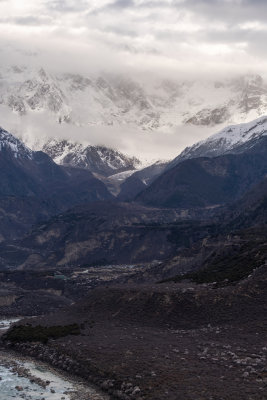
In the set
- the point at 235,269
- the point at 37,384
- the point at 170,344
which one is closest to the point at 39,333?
the point at 170,344

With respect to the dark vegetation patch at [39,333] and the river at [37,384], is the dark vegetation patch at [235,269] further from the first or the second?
the river at [37,384]

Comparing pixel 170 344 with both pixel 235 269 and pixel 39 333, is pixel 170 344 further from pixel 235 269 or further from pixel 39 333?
pixel 235 269

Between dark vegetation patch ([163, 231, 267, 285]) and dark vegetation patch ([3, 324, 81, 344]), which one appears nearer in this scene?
dark vegetation patch ([3, 324, 81, 344])

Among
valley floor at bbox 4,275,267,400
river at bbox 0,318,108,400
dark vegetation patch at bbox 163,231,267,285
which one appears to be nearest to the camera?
valley floor at bbox 4,275,267,400

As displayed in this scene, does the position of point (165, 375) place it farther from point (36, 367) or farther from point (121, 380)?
point (36, 367)

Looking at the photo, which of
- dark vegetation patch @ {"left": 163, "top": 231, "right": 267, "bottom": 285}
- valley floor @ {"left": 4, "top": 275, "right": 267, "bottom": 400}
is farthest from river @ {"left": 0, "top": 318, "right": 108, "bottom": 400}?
dark vegetation patch @ {"left": 163, "top": 231, "right": 267, "bottom": 285}

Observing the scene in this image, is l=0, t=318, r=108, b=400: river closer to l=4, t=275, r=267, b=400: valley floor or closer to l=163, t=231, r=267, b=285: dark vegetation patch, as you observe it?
l=4, t=275, r=267, b=400: valley floor

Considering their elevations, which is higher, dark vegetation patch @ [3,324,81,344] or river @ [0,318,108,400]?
river @ [0,318,108,400]

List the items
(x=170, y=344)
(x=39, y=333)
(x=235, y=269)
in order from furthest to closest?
1. (x=235, y=269)
2. (x=39, y=333)
3. (x=170, y=344)

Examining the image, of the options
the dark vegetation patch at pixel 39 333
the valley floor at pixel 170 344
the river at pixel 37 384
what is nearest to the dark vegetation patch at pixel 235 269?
the valley floor at pixel 170 344
